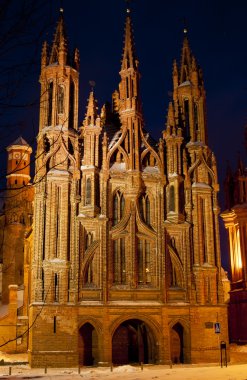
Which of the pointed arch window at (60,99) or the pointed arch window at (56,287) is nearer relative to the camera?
the pointed arch window at (56,287)

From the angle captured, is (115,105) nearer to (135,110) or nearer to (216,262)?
(135,110)

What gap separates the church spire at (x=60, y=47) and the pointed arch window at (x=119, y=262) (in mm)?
14176

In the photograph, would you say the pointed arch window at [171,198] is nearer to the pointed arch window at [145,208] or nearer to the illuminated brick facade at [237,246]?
the pointed arch window at [145,208]

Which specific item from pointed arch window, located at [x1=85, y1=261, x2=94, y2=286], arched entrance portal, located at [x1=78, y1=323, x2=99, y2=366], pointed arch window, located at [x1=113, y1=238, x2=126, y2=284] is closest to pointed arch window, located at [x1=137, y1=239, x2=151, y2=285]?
pointed arch window, located at [x1=113, y1=238, x2=126, y2=284]

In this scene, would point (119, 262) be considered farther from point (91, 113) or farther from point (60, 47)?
point (60, 47)

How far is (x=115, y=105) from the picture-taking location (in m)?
45.2

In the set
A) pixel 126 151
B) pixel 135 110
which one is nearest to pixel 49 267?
pixel 126 151

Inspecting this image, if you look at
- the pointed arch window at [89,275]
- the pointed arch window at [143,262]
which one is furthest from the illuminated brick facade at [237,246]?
the pointed arch window at [89,275]

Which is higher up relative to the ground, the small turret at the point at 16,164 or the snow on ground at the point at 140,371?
the small turret at the point at 16,164

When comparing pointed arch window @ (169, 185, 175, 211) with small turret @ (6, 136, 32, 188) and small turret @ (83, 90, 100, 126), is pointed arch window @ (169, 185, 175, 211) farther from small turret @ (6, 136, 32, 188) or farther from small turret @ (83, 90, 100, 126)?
small turret @ (6, 136, 32, 188)

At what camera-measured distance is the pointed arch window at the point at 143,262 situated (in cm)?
3606

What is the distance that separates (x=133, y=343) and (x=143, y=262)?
5.90m

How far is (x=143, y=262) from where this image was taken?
36.3 metres

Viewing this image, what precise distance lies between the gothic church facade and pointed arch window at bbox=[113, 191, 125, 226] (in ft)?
0.24
